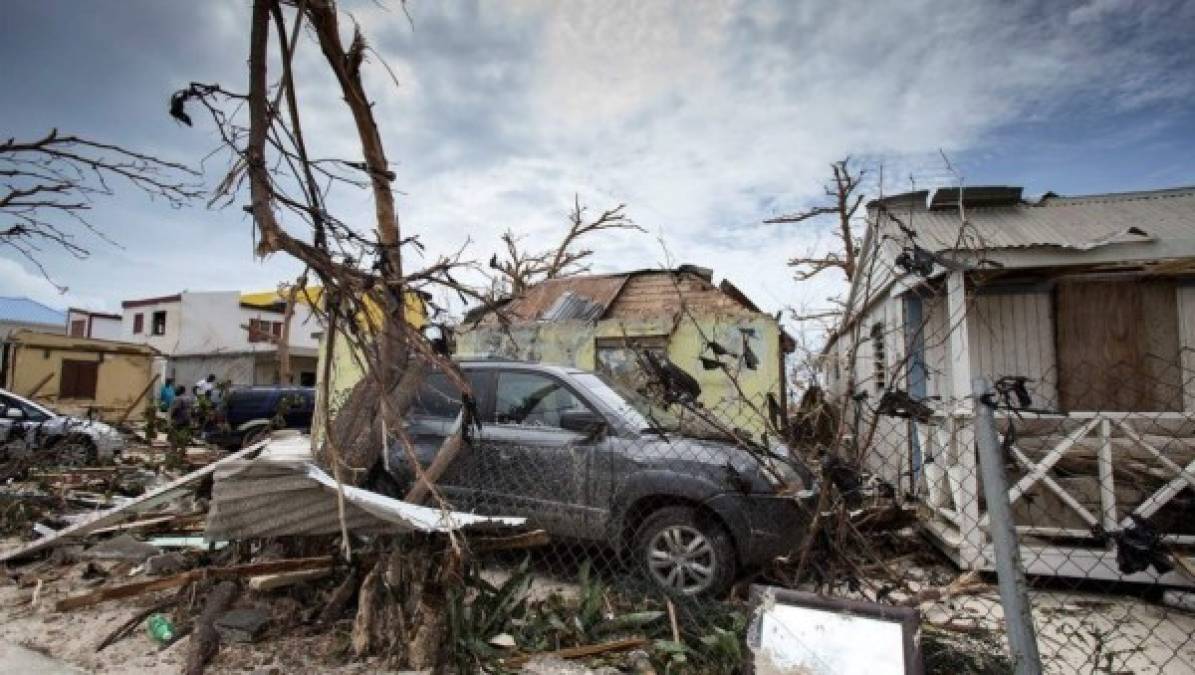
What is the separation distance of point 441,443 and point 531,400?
3.03ft

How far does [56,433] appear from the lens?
457 inches

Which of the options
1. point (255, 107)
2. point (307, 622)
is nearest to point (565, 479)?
point (307, 622)

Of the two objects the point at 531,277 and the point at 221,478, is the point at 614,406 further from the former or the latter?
the point at 531,277

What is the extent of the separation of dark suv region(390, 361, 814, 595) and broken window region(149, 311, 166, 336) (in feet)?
123

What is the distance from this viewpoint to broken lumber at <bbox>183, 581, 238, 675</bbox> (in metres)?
3.33

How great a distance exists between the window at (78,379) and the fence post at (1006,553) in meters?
32.6

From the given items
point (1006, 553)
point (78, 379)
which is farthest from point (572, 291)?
point (78, 379)

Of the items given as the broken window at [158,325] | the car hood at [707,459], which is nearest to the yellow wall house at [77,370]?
the broken window at [158,325]

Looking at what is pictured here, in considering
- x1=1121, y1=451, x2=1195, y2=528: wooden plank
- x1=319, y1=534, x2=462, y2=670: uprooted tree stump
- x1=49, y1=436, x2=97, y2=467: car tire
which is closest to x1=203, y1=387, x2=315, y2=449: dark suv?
x1=49, y1=436, x2=97, y2=467: car tire

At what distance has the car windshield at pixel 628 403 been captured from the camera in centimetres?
522

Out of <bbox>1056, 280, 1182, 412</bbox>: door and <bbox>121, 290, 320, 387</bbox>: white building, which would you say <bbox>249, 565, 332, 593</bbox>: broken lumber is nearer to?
<bbox>1056, 280, 1182, 412</bbox>: door

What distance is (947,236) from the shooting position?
24.4 feet

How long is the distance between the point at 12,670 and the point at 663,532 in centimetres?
381

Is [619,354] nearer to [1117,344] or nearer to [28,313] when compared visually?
[1117,344]
